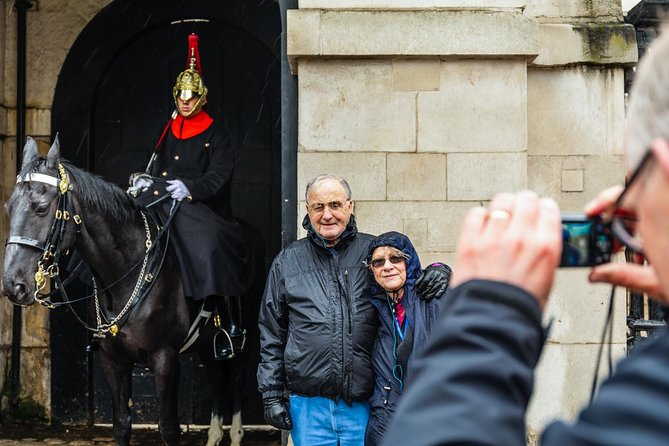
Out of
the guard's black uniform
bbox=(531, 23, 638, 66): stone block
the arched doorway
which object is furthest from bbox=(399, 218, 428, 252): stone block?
the arched doorway

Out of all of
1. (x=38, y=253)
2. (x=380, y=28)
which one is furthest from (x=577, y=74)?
(x=38, y=253)

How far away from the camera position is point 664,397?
812mm

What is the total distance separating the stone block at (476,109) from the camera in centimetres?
548

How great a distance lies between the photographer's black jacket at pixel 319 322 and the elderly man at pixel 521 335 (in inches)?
135

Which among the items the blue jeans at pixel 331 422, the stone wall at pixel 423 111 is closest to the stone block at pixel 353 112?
the stone wall at pixel 423 111

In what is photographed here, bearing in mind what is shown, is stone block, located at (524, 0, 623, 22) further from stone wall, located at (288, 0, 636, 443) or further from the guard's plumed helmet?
the guard's plumed helmet

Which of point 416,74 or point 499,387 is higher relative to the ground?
point 416,74

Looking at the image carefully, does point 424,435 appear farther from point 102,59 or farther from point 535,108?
point 102,59

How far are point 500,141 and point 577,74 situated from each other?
28.2 inches

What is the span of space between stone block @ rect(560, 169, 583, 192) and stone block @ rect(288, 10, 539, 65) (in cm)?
77

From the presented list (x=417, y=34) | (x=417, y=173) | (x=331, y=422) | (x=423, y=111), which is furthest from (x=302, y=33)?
(x=331, y=422)

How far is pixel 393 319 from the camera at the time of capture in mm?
4312

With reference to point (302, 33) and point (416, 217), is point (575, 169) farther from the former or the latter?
point (302, 33)

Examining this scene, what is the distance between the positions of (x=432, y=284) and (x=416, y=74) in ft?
5.57
